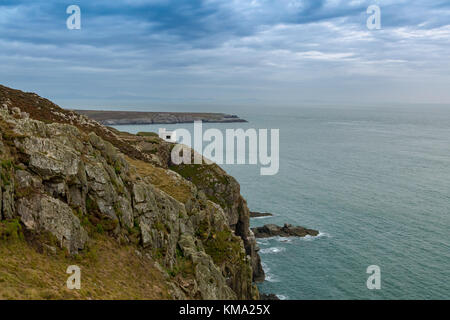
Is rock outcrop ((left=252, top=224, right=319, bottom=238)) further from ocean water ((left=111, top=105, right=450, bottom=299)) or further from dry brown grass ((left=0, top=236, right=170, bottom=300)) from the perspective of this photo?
dry brown grass ((left=0, top=236, right=170, bottom=300))

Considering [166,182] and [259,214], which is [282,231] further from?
[166,182]

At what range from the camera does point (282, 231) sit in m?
90.3

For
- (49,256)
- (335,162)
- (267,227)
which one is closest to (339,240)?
(267,227)

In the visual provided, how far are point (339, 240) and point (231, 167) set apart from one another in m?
82.2

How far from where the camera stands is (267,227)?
300 ft

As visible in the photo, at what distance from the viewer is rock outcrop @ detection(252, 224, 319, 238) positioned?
8824cm

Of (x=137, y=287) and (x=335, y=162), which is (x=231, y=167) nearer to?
(x=335, y=162)

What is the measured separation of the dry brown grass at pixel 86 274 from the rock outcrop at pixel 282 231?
6491 centimetres

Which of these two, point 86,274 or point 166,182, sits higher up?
point 166,182

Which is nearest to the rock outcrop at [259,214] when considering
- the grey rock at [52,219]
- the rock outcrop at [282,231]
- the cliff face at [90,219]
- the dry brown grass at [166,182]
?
the rock outcrop at [282,231]

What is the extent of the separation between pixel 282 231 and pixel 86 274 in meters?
72.4

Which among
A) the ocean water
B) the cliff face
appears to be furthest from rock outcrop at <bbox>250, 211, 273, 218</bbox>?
the cliff face

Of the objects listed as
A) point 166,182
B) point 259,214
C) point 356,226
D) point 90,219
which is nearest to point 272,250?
point 259,214

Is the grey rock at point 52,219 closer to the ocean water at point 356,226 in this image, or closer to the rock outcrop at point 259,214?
the ocean water at point 356,226
